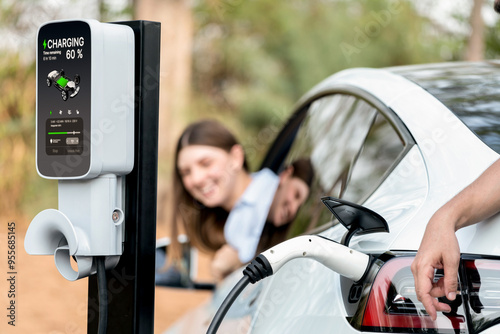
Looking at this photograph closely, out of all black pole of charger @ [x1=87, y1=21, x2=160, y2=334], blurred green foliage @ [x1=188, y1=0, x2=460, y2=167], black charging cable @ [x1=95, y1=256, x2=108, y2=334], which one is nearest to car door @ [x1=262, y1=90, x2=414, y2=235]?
black pole of charger @ [x1=87, y1=21, x2=160, y2=334]

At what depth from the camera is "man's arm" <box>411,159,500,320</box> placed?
4.01ft

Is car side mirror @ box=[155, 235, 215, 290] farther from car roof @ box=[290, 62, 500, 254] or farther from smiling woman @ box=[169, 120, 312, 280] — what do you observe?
car roof @ box=[290, 62, 500, 254]

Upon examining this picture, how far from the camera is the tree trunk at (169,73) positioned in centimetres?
955

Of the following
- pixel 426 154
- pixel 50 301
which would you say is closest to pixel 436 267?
pixel 426 154

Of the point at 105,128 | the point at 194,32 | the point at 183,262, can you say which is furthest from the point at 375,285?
the point at 194,32

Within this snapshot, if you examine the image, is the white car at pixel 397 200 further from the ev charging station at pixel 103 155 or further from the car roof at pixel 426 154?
the ev charging station at pixel 103 155

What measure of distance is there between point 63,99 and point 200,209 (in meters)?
2.25

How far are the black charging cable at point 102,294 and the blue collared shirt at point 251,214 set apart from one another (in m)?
1.74

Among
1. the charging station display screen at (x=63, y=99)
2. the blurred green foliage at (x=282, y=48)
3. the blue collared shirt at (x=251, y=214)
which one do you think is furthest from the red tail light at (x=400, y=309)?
the blurred green foliage at (x=282, y=48)

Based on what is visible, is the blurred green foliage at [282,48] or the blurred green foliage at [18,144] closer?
the blurred green foliage at [18,144]

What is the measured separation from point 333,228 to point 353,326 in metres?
0.50

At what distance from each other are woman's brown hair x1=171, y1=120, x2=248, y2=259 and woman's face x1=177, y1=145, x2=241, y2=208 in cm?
4

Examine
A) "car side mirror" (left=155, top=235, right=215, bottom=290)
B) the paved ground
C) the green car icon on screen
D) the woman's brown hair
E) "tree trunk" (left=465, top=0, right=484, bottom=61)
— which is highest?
"tree trunk" (left=465, top=0, right=484, bottom=61)

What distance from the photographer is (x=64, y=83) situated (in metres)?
1.49
